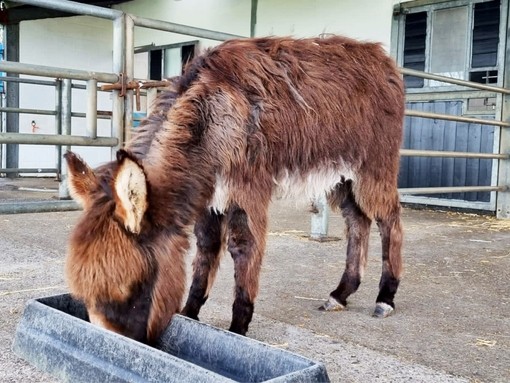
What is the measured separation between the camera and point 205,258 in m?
2.64

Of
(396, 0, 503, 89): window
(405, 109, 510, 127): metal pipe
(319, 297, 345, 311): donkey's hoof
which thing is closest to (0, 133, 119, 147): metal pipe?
(319, 297, 345, 311): donkey's hoof

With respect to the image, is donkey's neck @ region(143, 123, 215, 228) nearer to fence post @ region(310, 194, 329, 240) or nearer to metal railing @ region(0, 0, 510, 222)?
metal railing @ region(0, 0, 510, 222)

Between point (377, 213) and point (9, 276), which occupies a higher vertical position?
point (377, 213)

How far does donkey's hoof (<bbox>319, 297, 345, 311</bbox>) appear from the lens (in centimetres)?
299

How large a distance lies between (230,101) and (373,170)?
106cm

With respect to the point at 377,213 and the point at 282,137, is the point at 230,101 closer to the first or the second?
the point at 282,137

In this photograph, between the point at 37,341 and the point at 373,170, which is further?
the point at 373,170

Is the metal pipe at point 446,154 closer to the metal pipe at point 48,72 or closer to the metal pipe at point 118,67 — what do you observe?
the metal pipe at point 118,67

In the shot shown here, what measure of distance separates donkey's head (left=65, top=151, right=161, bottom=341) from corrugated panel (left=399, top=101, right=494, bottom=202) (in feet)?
22.6

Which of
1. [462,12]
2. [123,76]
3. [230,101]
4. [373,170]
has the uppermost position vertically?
[462,12]

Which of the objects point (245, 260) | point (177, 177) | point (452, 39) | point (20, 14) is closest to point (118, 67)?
point (177, 177)

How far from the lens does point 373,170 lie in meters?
3.05

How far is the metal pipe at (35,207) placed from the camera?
305cm

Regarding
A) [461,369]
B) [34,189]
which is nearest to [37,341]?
[461,369]
